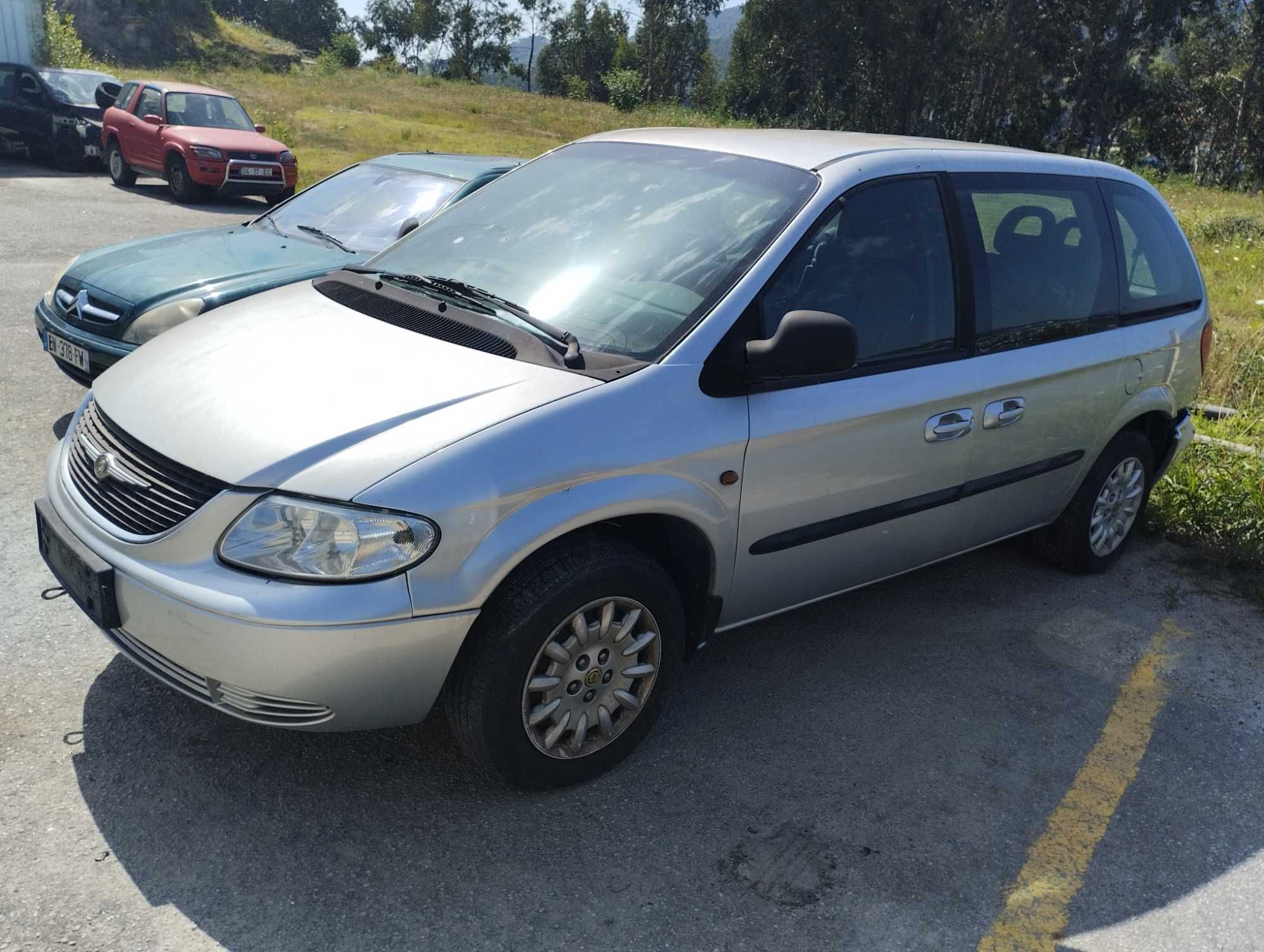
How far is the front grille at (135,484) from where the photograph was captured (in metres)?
2.79

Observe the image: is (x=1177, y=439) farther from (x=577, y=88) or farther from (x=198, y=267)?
(x=577, y=88)

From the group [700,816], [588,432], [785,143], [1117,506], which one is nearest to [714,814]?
[700,816]

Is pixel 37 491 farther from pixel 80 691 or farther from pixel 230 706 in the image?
pixel 230 706

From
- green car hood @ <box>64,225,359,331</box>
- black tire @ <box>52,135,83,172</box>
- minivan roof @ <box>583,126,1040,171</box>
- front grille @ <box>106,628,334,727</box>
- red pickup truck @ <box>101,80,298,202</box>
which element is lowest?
black tire @ <box>52,135,83,172</box>

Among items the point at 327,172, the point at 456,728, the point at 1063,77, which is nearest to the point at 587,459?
the point at 456,728

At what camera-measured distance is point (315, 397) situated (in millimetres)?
2961

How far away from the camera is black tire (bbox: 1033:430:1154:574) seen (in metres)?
4.85

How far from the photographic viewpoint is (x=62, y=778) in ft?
9.85

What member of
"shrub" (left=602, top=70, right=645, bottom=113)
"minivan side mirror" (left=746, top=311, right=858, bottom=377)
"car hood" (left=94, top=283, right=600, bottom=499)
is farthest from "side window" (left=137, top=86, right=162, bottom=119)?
"shrub" (left=602, top=70, right=645, bottom=113)

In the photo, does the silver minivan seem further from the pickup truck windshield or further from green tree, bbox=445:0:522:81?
green tree, bbox=445:0:522:81

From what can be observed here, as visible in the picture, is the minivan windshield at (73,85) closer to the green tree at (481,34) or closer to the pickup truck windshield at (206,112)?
the pickup truck windshield at (206,112)

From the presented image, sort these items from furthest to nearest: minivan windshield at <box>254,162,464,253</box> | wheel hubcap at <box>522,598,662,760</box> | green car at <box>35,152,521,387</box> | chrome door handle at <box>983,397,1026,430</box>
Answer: minivan windshield at <box>254,162,464,253</box> < green car at <box>35,152,521,387</box> < chrome door handle at <box>983,397,1026,430</box> < wheel hubcap at <box>522,598,662,760</box>

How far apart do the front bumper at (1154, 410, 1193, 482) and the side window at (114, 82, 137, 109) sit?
1566cm

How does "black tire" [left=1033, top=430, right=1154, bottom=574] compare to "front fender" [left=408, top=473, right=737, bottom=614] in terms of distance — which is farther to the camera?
"black tire" [left=1033, top=430, right=1154, bottom=574]
